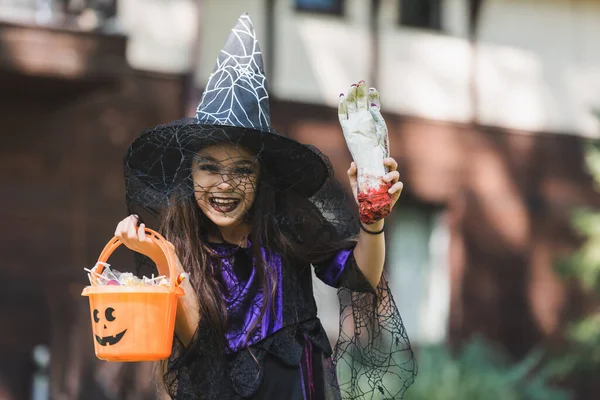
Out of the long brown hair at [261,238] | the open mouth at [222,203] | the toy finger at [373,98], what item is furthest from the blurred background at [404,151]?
the toy finger at [373,98]

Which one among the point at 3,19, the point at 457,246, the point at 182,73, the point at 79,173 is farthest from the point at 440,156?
the point at 3,19

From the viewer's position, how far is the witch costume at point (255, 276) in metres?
3.44

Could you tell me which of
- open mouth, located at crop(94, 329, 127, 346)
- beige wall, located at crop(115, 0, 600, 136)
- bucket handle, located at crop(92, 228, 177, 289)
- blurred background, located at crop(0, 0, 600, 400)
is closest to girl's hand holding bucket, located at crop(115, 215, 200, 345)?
bucket handle, located at crop(92, 228, 177, 289)

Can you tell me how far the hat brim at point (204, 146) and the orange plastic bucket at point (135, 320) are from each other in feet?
1.47

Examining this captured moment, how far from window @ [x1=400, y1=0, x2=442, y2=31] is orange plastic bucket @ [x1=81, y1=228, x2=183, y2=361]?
7272 mm

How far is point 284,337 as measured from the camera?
11.5 feet

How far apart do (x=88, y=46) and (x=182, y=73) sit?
120 cm

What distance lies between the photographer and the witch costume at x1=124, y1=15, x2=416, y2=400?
3.44 m

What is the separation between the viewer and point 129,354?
319cm

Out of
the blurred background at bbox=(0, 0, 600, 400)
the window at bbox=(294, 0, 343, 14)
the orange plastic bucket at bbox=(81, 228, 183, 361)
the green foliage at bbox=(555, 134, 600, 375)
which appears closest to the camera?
the orange plastic bucket at bbox=(81, 228, 183, 361)

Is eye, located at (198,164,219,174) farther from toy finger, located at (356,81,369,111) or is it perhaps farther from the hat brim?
toy finger, located at (356,81,369,111)

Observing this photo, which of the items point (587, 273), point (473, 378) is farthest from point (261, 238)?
point (587, 273)

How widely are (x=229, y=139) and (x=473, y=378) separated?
5.42 m

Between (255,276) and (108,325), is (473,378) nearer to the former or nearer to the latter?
(255,276)
